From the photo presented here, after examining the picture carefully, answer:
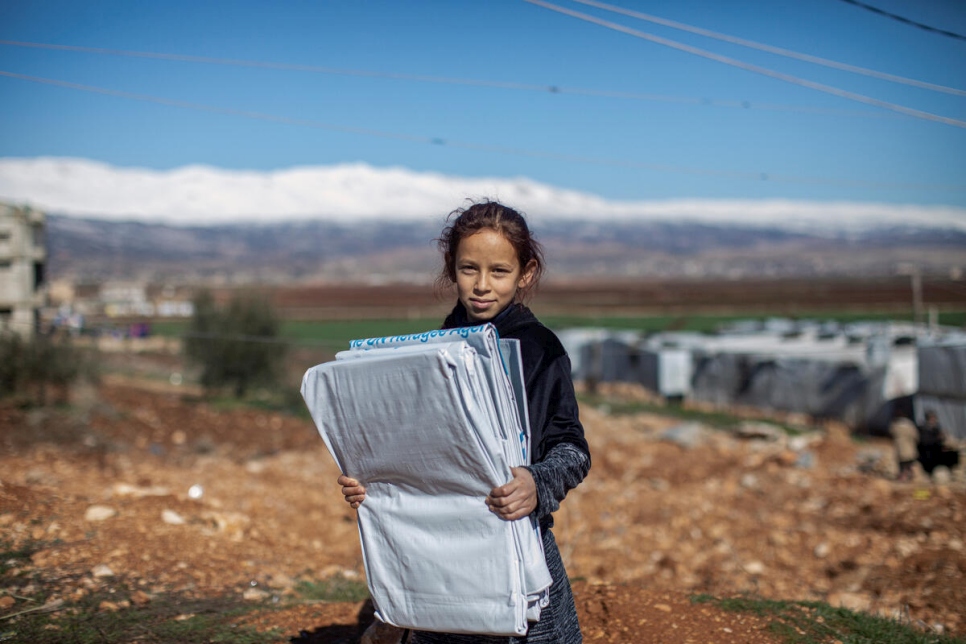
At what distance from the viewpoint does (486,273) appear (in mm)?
2123

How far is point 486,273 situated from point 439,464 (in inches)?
20.7

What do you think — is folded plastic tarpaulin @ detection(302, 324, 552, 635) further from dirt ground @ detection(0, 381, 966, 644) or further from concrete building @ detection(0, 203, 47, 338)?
concrete building @ detection(0, 203, 47, 338)

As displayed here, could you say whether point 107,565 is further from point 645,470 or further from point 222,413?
point 222,413

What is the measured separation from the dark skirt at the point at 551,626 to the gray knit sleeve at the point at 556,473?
17cm

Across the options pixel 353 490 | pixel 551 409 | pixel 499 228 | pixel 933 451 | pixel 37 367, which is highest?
pixel 499 228

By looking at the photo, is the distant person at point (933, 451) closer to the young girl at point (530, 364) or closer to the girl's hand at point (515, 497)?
the young girl at point (530, 364)

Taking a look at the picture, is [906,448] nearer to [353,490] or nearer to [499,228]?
[499,228]

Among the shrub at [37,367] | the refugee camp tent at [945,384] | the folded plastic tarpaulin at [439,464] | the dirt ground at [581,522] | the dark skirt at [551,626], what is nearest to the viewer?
the folded plastic tarpaulin at [439,464]

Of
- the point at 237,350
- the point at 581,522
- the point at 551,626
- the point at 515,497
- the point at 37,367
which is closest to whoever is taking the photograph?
A: the point at 515,497

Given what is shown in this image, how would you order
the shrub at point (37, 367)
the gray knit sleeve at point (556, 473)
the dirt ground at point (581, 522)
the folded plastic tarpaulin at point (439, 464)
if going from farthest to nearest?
the shrub at point (37, 367), the dirt ground at point (581, 522), the gray knit sleeve at point (556, 473), the folded plastic tarpaulin at point (439, 464)

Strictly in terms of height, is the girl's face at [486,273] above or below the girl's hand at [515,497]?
above

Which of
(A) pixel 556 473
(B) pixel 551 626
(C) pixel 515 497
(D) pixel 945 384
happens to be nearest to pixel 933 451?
(D) pixel 945 384

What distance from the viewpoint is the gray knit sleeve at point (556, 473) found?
194 centimetres

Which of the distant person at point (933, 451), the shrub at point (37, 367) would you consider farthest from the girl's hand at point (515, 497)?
the shrub at point (37, 367)
